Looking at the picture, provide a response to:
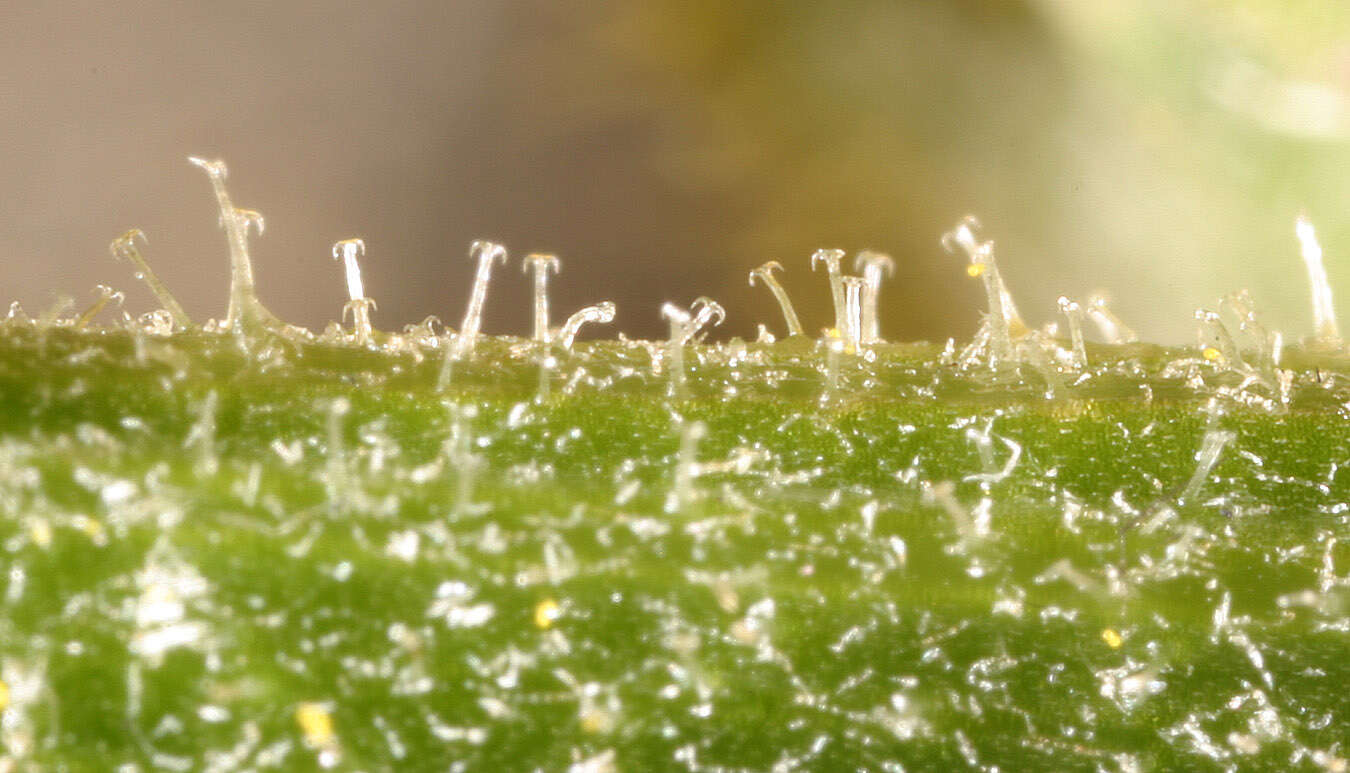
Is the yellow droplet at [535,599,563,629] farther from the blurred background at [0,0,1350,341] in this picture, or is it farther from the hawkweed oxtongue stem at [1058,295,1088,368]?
the blurred background at [0,0,1350,341]

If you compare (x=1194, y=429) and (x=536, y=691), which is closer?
(x=536, y=691)

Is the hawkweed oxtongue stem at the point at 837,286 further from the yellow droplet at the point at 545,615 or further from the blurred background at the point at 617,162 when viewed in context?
the blurred background at the point at 617,162

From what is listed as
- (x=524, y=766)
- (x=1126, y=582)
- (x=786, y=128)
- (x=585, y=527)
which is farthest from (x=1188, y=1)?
(x=524, y=766)

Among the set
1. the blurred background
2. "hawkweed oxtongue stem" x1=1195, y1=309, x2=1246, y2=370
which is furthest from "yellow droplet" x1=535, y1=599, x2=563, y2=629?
the blurred background

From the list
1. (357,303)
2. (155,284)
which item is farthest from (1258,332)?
(155,284)

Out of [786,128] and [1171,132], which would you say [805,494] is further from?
[786,128]

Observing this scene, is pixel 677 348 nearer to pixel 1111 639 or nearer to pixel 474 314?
pixel 474 314
